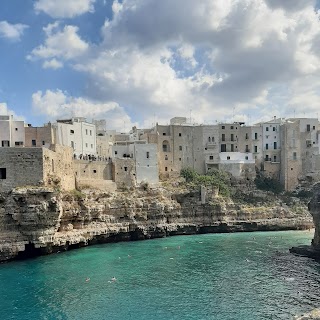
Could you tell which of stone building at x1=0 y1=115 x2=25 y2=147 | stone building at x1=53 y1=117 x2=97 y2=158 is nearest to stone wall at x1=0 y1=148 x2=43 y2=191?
stone building at x1=0 y1=115 x2=25 y2=147

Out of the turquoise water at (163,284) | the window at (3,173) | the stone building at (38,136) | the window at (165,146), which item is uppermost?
the stone building at (38,136)

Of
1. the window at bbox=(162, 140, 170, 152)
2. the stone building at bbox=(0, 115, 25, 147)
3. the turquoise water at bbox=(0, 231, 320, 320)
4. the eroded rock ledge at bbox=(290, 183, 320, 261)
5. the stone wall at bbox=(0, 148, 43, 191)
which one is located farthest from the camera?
the window at bbox=(162, 140, 170, 152)

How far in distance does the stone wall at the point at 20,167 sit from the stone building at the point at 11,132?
31.0 ft

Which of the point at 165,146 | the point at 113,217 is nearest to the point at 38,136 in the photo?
the point at 113,217

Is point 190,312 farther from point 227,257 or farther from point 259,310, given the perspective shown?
point 227,257

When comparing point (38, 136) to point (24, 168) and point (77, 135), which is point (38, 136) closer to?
point (77, 135)

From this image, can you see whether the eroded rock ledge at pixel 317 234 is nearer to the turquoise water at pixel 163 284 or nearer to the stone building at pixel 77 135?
the turquoise water at pixel 163 284

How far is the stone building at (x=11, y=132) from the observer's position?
1683 inches

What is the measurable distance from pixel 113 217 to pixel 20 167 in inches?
527

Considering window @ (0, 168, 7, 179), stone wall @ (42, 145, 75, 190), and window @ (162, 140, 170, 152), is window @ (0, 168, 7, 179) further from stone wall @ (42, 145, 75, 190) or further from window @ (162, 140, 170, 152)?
window @ (162, 140, 170, 152)

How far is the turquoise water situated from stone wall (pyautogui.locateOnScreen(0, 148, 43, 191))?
6.52m

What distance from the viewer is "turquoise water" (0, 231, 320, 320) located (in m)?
20.9

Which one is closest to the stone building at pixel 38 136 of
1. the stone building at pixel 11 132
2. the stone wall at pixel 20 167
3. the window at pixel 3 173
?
the stone building at pixel 11 132

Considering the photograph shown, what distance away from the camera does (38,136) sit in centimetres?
4419
